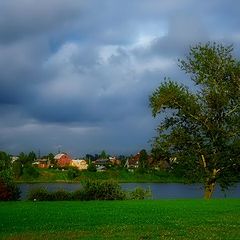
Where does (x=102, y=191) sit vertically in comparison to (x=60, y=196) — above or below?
above

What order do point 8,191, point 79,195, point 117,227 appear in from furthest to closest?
point 79,195 → point 8,191 → point 117,227

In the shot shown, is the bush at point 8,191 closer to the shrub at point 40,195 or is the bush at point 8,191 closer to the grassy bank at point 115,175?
the shrub at point 40,195

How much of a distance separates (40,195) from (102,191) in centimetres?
603

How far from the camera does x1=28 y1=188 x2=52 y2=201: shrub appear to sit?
48.6 meters

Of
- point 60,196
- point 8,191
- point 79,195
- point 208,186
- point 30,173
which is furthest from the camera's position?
point 30,173

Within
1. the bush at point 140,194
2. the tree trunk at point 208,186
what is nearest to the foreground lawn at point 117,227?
the bush at point 140,194

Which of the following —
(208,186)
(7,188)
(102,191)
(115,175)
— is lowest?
(102,191)

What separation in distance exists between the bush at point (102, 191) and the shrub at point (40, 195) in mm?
3792

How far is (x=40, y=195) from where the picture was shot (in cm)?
4881

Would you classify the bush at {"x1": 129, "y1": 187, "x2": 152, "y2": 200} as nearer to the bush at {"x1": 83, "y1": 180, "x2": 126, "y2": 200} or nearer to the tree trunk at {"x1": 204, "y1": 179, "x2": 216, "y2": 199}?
the bush at {"x1": 83, "y1": 180, "x2": 126, "y2": 200}

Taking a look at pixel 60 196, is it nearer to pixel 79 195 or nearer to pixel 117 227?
pixel 79 195

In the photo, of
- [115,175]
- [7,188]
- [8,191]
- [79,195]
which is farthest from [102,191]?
[115,175]

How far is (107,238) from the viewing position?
56.9 ft

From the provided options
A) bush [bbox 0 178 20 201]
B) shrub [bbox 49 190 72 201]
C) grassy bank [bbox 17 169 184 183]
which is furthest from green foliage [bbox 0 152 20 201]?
grassy bank [bbox 17 169 184 183]
